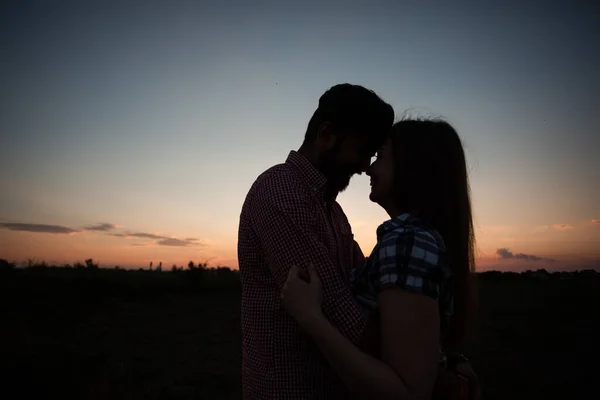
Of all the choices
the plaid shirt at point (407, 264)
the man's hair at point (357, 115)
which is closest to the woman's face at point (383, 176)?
the man's hair at point (357, 115)

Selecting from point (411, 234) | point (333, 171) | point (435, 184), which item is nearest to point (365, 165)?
point (333, 171)

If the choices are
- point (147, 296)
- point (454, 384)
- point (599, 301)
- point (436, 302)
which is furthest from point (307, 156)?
point (599, 301)

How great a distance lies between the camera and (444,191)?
1.93m

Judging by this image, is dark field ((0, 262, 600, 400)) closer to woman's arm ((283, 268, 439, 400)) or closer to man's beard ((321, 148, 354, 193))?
man's beard ((321, 148, 354, 193))

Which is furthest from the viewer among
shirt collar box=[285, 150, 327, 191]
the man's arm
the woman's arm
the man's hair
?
the man's arm

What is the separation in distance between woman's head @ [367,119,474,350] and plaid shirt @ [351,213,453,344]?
15 cm

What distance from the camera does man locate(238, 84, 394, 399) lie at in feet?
5.70

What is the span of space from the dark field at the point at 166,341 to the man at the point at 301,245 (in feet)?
19.4

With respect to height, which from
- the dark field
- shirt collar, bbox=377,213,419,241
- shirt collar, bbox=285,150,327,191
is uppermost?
shirt collar, bbox=285,150,327,191

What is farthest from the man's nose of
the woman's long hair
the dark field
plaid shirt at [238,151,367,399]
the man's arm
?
the dark field

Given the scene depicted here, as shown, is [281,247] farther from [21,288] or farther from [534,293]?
[534,293]

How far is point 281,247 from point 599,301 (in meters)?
21.5

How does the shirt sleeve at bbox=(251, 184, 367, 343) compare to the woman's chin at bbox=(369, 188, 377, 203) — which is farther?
Answer: the woman's chin at bbox=(369, 188, 377, 203)

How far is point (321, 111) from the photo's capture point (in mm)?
2381
